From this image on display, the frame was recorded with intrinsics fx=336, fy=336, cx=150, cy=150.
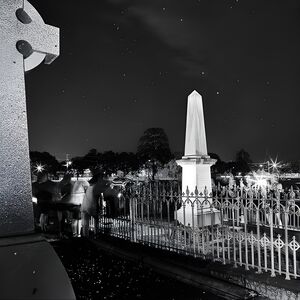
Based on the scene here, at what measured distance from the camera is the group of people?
10570mm

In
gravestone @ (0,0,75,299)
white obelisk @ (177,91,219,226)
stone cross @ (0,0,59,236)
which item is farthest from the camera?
white obelisk @ (177,91,219,226)

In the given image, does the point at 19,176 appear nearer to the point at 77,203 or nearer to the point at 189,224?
the point at 189,224

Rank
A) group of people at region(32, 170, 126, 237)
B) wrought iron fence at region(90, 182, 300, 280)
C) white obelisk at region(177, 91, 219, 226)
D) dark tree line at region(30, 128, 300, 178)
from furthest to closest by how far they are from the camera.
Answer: dark tree line at region(30, 128, 300, 178) < white obelisk at region(177, 91, 219, 226) < group of people at region(32, 170, 126, 237) < wrought iron fence at region(90, 182, 300, 280)

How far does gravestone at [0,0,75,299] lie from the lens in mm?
2480

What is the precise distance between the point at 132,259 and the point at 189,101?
5.94m

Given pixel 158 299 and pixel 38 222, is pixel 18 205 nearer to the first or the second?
pixel 158 299

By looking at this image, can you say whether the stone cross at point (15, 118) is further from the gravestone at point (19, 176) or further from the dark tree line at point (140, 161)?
the dark tree line at point (140, 161)

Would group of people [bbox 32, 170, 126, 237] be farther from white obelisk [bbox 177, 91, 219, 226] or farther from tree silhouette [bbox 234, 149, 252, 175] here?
tree silhouette [bbox 234, 149, 252, 175]

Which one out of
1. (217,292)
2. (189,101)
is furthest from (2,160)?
(189,101)

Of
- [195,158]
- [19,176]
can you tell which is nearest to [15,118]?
[19,176]

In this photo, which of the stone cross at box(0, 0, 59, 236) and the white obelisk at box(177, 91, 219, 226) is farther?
the white obelisk at box(177, 91, 219, 226)

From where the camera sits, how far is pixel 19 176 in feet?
9.26

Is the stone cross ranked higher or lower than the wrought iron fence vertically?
higher

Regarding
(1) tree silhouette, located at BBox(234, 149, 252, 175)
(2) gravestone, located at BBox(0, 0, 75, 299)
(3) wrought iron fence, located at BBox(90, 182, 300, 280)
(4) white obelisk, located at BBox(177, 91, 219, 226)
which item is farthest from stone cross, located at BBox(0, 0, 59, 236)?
(1) tree silhouette, located at BBox(234, 149, 252, 175)
